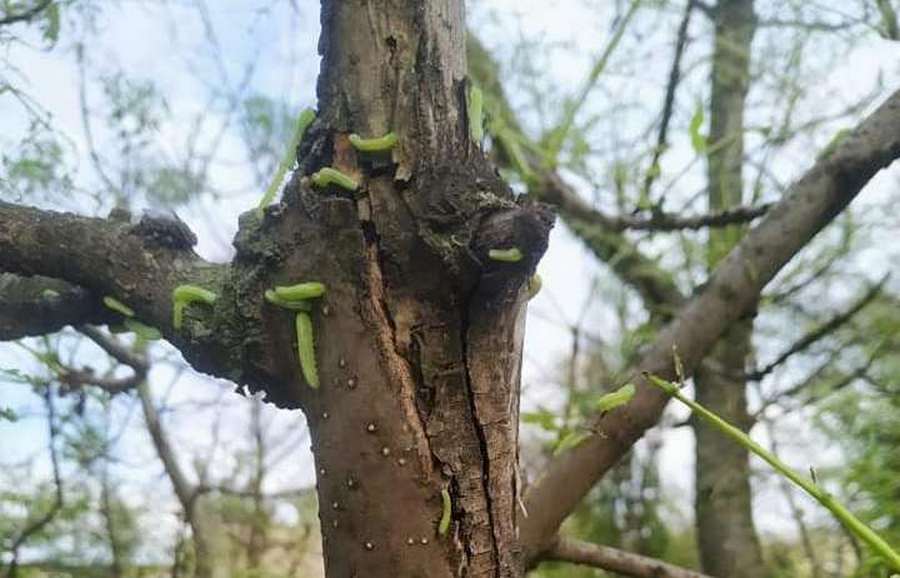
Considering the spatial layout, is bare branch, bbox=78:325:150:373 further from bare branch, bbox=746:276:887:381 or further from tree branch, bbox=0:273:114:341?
bare branch, bbox=746:276:887:381

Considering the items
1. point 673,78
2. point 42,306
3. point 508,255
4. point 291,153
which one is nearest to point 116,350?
point 42,306

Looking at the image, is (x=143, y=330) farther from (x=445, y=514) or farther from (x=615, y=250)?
(x=615, y=250)

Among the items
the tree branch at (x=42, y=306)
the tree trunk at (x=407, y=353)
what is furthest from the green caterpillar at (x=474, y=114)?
the tree branch at (x=42, y=306)

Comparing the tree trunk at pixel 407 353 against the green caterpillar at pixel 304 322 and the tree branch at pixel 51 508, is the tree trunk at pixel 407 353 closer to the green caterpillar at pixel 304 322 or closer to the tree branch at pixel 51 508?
the green caterpillar at pixel 304 322

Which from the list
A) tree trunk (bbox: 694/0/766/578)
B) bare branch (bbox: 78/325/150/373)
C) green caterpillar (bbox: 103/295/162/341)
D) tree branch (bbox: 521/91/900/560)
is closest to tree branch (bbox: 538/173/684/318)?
tree trunk (bbox: 694/0/766/578)

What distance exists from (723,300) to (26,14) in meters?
0.50

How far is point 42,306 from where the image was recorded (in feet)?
1.66

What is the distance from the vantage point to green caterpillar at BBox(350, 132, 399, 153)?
1.39 ft

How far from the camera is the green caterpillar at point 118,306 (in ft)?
1.57

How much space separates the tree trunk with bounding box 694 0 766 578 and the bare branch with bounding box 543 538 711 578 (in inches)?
13.5

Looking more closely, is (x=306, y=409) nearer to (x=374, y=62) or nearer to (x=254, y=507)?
(x=374, y=62)

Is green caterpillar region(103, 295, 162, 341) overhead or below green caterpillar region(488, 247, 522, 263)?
overhead

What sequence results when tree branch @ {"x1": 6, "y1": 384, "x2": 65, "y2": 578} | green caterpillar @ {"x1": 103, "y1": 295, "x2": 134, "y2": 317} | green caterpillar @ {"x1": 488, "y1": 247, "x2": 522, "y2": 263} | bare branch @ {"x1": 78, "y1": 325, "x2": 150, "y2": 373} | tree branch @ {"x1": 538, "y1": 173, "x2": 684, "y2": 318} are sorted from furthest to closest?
1. tree branch @ {"x1": 538, "y1": 173, "x2": 684, "y2": 318}
2. tree branch @ {"x1": 6, "y1": 384, "x2": 65, "y2": 578}
3. bare branch @ {"x1": 78, "y1": 325, "x2": 150, "y2": 373}
4. green caterpillar @ {"x1": 103, "y1": 295, "x2": 134, "y2": 317}
5. green caterpillar @ {"x1": 488, "y1": 247, "x2": 522, "y2": 263}

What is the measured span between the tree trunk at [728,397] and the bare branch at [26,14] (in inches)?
24.4
